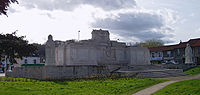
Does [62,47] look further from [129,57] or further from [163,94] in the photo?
[163,94]

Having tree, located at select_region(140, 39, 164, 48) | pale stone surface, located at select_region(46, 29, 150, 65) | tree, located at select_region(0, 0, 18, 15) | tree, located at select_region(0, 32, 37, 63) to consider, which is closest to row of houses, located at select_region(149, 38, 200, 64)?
tree, located at select_region(140, 39, 164, 48)

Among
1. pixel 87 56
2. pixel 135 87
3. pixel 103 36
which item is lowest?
pixel 135 87

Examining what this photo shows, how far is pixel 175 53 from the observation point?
60969 mm

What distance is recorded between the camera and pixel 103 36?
36.2 metres

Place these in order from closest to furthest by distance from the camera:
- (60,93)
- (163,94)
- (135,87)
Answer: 1. (163,94)
2. (60,93)
3. (135,87)

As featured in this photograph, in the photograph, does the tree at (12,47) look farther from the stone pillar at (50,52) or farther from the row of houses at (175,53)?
the row of houses at (175,53)

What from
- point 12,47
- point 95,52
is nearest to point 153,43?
point 95,52

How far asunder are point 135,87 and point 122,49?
20.9 meters

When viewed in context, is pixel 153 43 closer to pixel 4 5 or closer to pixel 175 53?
pixel 175 53

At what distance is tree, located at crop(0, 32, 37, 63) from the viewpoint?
13344 mm

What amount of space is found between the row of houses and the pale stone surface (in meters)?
21.6

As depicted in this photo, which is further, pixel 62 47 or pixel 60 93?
pixel 62 47

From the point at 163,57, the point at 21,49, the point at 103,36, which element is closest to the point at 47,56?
the point at 103,36

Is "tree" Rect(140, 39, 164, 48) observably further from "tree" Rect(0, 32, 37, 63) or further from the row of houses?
"tree" Rect(0, 32, 37, 63)
